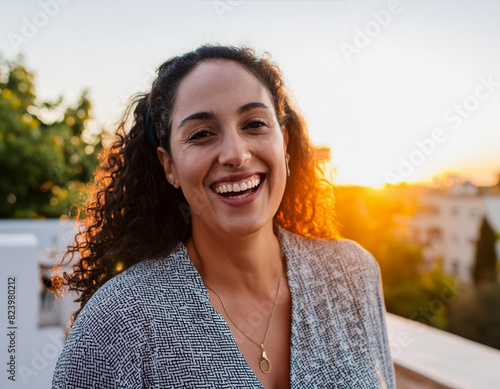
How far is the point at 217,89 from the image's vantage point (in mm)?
1355

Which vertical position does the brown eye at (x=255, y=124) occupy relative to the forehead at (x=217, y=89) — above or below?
below

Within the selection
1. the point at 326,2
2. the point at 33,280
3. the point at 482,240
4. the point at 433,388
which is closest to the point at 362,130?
the point at 326,2

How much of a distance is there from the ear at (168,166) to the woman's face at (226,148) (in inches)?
2.8

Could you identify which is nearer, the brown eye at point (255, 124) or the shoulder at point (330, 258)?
the brown eye at point (255, 124)

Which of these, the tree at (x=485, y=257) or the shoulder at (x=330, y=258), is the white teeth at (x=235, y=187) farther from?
the tree at (x=485, y=257)

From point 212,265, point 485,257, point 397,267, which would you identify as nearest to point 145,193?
point 212,265

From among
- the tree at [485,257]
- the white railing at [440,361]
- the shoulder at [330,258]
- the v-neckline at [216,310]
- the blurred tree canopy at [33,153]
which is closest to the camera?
the v-neckline at [216,310]

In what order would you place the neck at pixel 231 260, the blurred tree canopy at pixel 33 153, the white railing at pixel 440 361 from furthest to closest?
the blurred tree canopy at pixel 33 153 → the white railing at pixel 440 361 → the neck at pixel 231 260

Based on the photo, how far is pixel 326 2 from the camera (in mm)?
3990

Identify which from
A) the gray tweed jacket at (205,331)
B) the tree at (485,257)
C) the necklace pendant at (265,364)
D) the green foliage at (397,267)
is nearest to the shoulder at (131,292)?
the gray tweed jacket at (205,331)

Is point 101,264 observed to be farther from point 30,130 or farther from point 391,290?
point 391,290

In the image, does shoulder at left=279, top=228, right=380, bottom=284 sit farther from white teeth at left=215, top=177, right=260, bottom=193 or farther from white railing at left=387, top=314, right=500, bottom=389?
white railing at left=387, top=314, right=500, bottom=389

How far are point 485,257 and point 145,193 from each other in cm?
2420

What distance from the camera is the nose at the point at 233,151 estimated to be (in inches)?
51.5
